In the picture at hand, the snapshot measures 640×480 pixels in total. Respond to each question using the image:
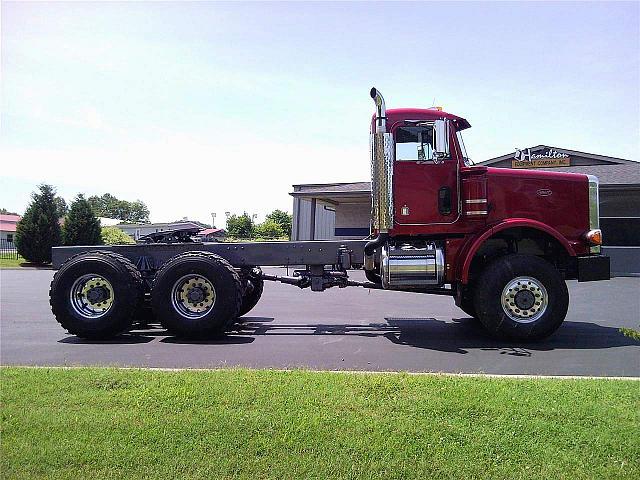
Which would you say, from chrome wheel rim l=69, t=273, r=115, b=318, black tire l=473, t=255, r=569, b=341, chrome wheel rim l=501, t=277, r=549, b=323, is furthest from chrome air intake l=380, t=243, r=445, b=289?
chrome wheel rim l=69, t=273, r=115, b=318

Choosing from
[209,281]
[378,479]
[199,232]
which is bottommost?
[378,479]

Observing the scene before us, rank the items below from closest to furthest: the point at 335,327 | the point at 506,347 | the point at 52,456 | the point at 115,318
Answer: the point at 52,456
the point at 506,347
the point at 115,318
the point at 335,327

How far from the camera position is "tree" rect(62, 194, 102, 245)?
113ft

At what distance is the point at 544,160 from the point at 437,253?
19.3m

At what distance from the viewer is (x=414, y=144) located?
26.7 feet

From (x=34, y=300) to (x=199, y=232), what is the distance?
21.1ft

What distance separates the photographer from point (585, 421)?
4.04 m

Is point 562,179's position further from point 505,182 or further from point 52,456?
point 52,456

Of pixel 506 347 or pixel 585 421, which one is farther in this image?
pixel 506 347

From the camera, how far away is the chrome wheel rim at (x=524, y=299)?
7.71 metres

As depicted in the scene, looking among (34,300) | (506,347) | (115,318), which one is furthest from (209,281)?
(34,300)

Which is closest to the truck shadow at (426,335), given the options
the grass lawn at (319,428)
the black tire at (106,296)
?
the black tire at (106,296)

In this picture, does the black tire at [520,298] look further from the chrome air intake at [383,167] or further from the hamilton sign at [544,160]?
the hamilton sign at [544,160]

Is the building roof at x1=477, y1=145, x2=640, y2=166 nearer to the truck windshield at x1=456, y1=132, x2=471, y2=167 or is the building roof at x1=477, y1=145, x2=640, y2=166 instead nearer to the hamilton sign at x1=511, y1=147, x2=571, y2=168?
the hamilton sign at x1=511, y1=147, x2=571, y2=168
